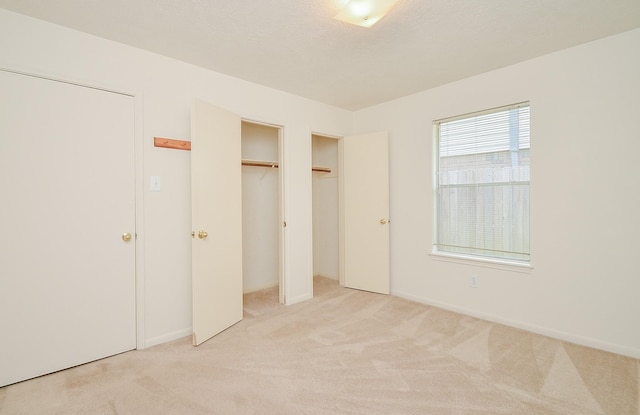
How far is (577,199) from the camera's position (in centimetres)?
256

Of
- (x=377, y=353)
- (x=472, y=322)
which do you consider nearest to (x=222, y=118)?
(x=377, y=353)

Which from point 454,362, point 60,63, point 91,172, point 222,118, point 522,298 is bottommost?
point 454,362

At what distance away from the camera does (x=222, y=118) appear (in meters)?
2.82

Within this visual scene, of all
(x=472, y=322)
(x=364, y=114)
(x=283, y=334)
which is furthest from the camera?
(x=364, y=114)

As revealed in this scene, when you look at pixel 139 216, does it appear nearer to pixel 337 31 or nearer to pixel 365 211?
pixel 337 31

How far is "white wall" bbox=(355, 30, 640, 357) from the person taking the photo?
2346 mm

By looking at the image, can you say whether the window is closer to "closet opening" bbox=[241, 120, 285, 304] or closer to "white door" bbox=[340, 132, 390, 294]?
"white door" bbox=[340, 132, 390, 294]

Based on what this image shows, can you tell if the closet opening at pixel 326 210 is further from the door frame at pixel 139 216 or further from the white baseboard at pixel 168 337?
the door frame at pixel 139 216

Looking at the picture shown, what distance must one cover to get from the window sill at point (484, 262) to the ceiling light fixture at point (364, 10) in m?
2.53

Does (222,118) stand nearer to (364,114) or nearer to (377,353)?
(364,114)

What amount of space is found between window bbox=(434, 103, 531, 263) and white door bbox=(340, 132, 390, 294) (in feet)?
2.20

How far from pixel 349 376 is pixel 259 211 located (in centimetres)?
263

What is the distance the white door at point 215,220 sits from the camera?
255 centimetres

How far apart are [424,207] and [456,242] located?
0.54 m
